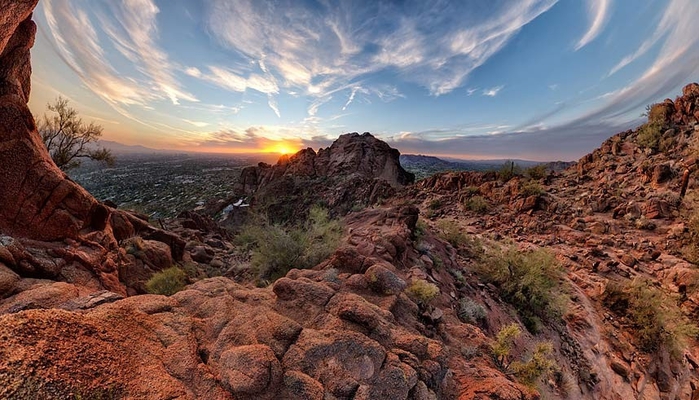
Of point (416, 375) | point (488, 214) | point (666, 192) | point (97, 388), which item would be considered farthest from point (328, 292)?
point (666, 192)

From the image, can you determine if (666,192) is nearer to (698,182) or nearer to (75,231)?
(698,182)

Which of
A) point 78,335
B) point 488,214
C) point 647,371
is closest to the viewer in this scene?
point 78,335

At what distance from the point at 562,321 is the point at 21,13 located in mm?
19645

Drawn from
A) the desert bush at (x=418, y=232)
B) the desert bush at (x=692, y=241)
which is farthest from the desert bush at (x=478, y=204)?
the desert bush at (x=418, y=232)

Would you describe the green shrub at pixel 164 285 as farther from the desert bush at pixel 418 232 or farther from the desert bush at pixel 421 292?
the desert bush at pixel 418 232

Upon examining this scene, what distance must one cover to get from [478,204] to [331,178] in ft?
71.6

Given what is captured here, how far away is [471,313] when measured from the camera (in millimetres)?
8727

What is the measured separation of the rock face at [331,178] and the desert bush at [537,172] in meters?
14.8

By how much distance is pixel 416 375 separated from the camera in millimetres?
4621

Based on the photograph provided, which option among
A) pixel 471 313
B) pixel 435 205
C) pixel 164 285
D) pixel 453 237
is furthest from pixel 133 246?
pixel 435 205

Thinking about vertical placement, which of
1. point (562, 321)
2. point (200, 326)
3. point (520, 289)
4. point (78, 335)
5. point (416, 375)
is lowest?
point (562, 321)

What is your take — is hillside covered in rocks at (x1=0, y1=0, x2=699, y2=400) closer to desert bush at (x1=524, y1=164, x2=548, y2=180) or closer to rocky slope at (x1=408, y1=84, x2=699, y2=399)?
rocky slope at (x1=408, y1=84, x2=699, y2=399)

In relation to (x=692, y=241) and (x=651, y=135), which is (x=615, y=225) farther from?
(x=651, y=135)

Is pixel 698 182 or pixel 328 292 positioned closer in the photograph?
pixel 328 292
